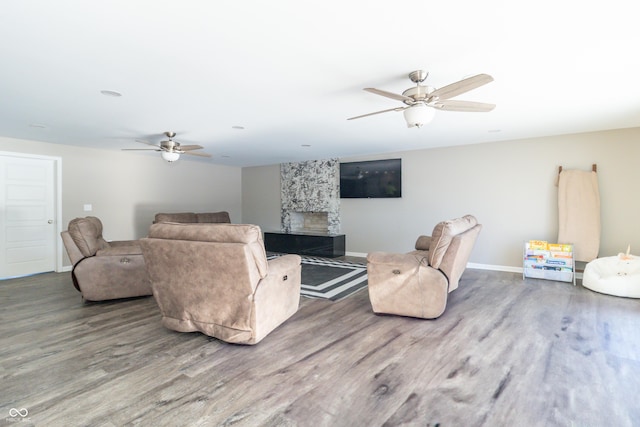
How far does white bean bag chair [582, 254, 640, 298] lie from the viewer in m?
4.01

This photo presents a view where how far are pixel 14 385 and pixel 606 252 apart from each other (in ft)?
22.8

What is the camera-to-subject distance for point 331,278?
5.06m

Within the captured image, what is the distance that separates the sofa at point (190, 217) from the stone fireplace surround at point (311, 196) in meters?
1.56

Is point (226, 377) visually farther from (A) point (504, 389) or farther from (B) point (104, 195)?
(B) point (104, 195)

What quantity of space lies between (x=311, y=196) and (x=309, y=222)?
847 millimetres

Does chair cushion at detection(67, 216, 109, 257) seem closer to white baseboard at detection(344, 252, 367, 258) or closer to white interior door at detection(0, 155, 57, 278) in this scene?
white interior door at detection(0, 155, 57, 278)

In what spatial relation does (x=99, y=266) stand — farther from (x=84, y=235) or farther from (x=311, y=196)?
(x=311, y=196)

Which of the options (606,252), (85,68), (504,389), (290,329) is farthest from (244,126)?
(606,252)

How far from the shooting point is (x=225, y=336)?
267 centimetres

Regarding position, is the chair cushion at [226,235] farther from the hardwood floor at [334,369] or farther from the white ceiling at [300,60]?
the white ceiling at [300,60]

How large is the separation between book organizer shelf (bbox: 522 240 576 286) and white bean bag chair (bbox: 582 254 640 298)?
28cm

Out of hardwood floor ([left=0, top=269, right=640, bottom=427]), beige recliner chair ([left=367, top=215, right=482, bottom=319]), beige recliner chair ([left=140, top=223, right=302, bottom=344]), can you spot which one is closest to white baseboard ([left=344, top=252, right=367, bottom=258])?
hardwood floor ([left=0, top=269, right=640, bottom=427])

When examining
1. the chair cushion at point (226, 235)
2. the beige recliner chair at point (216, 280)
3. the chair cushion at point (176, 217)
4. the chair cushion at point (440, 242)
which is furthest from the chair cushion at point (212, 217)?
the chair cushion at point (440, 242)

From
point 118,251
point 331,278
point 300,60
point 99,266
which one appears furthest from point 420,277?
point 99,266
